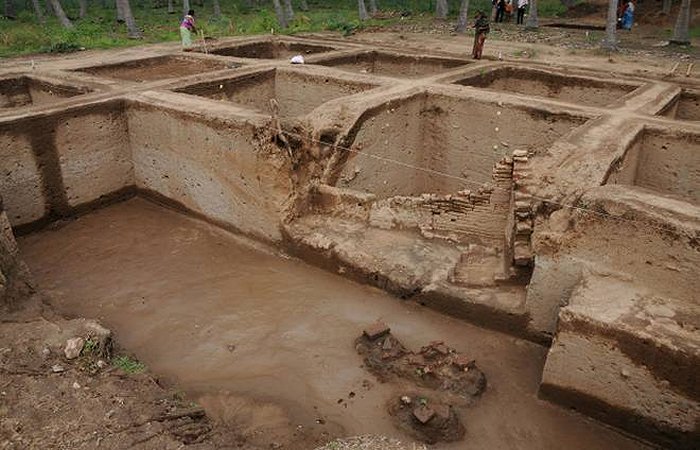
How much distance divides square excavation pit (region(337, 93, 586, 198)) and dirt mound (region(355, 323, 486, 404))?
9.09 feet

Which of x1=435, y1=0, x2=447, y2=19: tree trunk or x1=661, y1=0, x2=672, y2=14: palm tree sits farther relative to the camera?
x1=435, y1=0, x2=447, y2=19: tree trunk

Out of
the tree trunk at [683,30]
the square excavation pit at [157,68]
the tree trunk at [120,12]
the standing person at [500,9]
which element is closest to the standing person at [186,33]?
the square excavation pit at [157,68]

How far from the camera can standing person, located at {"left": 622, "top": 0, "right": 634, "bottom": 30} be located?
19.1 metres

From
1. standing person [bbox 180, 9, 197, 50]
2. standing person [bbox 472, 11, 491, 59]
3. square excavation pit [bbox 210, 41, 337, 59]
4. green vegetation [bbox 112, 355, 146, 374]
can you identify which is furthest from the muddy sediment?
square excavation pit [bbox 210, 41, 337, 59]

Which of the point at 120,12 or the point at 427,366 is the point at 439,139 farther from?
the point at 120,12

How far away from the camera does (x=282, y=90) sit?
10492 millimetres

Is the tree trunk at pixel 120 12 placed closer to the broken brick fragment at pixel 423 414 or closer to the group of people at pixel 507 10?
the group of people at pixel 507 10

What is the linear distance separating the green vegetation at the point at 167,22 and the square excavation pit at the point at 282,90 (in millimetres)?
5751

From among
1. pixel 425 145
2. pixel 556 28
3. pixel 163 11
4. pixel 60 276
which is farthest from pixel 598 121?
pixel 163 11

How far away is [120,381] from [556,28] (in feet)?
64.5

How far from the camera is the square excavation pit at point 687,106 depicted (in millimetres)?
9422

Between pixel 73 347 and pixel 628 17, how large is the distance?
20326mm

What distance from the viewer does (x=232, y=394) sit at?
16.4ft

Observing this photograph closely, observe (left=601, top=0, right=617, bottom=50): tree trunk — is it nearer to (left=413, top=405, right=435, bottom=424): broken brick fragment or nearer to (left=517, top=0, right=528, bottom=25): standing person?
(left=517, top=0, right=528, bottom=25): standing person
